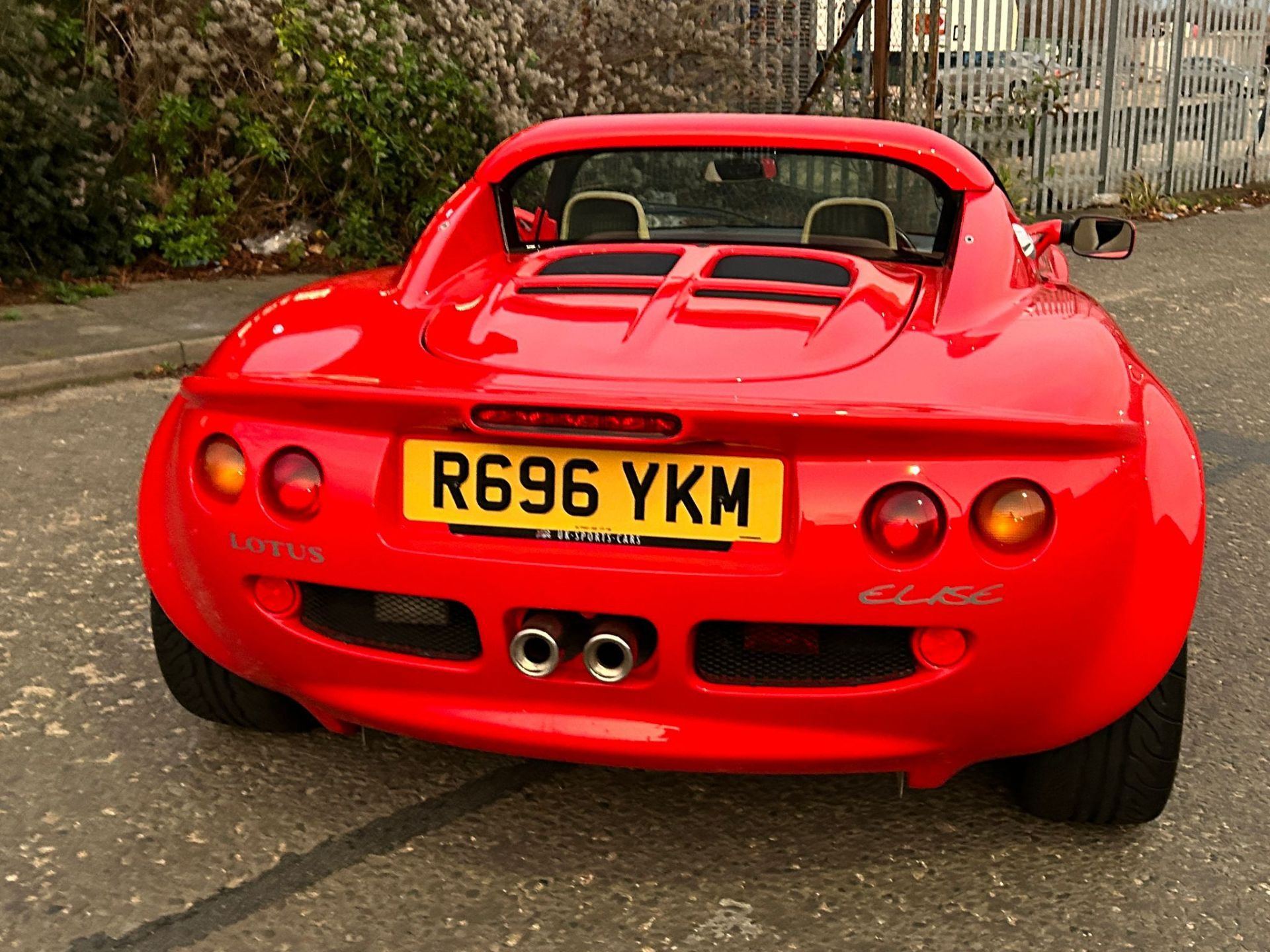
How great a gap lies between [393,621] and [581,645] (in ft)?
1.14

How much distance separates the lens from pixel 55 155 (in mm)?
9125

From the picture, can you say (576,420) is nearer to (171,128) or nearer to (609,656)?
(609,656)

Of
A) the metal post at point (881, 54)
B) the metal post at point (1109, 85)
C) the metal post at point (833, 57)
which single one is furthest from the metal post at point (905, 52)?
the metal post at point (1109, 85)

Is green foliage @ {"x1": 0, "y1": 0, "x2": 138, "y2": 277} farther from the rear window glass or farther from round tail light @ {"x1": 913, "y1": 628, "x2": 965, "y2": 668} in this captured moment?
round tail light @ {"x1": 913, "y1": 628, "x2": 965, "y2": 668}

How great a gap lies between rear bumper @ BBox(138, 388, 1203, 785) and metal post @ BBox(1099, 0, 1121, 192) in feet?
45.1

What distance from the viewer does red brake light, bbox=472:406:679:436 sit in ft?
8.05

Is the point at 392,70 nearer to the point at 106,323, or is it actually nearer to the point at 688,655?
the point at 106,323

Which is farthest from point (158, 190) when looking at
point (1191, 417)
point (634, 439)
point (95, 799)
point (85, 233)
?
point (634, 439)

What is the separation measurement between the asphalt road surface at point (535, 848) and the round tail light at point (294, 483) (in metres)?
0.68

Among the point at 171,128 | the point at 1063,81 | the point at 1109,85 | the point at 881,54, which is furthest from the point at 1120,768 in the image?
the point at 1109,85

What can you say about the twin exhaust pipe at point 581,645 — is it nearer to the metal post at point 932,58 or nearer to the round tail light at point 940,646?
the round tail light at point 940,646

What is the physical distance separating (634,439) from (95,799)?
143 cm

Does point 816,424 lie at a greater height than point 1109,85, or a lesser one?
greater

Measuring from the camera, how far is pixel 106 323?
26.6ft
